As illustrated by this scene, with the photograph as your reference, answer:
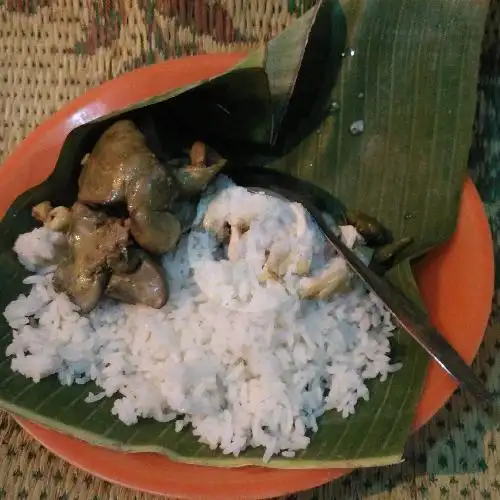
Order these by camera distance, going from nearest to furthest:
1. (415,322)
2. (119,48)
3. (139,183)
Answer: (139,183)
(415,322)
(119,48)

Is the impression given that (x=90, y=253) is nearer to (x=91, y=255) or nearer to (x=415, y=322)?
(x=91, y=255)

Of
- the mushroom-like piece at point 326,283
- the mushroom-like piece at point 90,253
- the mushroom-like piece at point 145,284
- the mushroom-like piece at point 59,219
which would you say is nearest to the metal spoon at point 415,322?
the mushroom-like piece at point 326,283

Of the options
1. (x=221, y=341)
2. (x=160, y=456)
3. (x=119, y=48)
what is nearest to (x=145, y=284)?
(x=221, y=341)

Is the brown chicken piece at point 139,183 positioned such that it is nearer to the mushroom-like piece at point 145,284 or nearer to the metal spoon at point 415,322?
the mushroom-like piece at point 145,284

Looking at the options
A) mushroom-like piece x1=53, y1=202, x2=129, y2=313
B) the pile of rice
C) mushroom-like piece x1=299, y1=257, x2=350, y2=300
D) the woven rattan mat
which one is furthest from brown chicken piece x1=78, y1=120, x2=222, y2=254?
the woven rattan mat

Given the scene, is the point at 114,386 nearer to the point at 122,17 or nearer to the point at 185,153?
the point at 185,153

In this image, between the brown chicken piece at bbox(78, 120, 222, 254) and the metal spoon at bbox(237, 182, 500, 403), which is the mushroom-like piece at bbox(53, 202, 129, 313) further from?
the metal spoon at bbox(237, 182, 500, 403)
